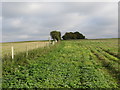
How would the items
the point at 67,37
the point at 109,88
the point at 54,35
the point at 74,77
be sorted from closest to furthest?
the point at 109,88
the point at 74,77
the point at 54,35
the point at 67,37

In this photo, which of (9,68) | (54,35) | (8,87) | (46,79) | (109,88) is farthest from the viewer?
(54,35)

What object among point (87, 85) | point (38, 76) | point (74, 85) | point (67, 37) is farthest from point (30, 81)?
point (67, 37)

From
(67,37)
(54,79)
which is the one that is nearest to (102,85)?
(54,79)

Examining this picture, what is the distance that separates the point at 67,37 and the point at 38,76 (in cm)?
Answer: 9332

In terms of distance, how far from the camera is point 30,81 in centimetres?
575

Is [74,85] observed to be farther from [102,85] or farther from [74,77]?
[102,85]

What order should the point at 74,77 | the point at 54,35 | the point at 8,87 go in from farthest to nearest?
the point at 54,35
the point at 74,77
the point at 8,87

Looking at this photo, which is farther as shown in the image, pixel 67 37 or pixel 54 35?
pixel 67 37

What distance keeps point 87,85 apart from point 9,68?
507 cm

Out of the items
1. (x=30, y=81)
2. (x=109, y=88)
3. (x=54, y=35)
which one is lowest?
(x=109, y=88)

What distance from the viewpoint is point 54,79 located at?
20.6ft

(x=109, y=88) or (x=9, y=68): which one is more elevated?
(x=9, y=68)

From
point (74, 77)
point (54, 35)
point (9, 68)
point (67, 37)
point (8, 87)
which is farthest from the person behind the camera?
point (67, 37)

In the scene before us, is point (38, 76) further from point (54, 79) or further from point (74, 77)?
point (74, 77)
